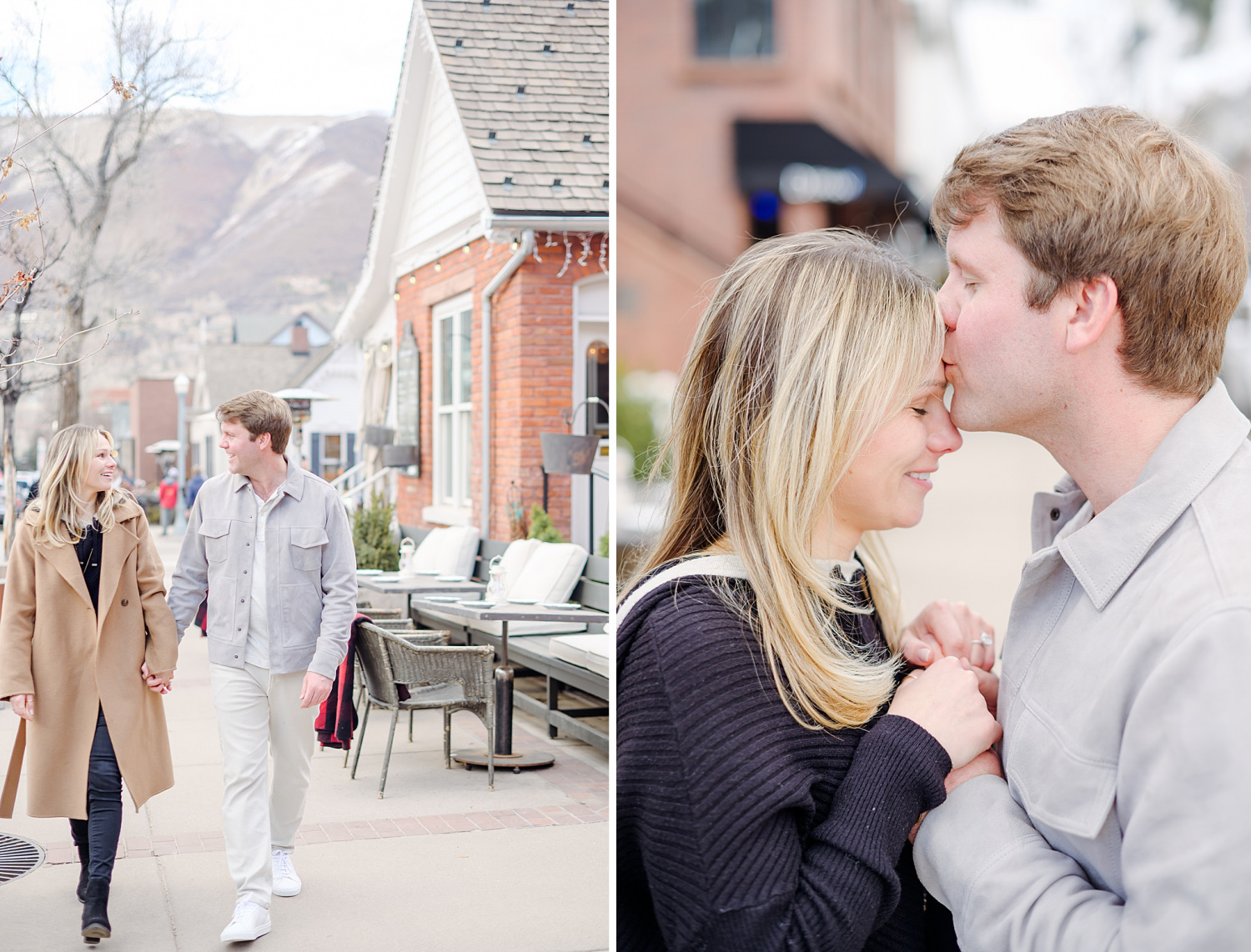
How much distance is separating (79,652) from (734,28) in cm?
248

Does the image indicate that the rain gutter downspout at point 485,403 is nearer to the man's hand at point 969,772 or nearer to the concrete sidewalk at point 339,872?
the concrete sidewalk at point 339,872

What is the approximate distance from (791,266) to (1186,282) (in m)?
0.38

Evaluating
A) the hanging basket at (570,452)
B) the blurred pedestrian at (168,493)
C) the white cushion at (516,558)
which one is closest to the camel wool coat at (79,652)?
the hanging basket at (570,452)

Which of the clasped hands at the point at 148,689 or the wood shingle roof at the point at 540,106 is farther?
the wood shingle roof at the point at 540,106

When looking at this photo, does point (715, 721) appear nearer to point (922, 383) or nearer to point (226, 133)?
point (922, 383)

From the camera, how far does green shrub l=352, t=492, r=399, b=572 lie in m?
7.71

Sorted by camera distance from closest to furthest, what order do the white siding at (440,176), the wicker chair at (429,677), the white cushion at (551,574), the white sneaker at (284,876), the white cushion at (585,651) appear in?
the white sneaker at (284,876) < the wicker chair at (429,677) < the white cushion at (585,651) < the white cushion at (551,574) < the white siding at (440,176)

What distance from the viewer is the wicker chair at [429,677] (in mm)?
4758

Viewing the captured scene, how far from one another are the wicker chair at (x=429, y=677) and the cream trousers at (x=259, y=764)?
3.69 feet

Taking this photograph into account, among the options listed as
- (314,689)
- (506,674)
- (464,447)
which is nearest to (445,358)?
(464,447)

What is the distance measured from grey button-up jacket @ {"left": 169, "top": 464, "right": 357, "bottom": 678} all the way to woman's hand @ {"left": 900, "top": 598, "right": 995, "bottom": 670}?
7.55ft

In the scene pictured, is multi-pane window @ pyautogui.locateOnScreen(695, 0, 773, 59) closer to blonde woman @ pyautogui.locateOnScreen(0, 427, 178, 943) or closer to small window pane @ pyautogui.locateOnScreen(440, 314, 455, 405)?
blonde woman @ pyautogui.locateOnScreen(0, 427, 178, 943)

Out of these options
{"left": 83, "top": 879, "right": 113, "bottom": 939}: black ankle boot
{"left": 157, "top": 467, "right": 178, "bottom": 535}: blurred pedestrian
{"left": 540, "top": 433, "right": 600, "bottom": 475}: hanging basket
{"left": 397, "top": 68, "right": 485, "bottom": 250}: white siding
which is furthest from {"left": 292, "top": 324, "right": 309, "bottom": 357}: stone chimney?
{"left": 83, "top": 879, "right": 113, "bottom": 939}: black ankle boot

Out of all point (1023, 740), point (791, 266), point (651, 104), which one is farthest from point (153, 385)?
point (1023, 740)
